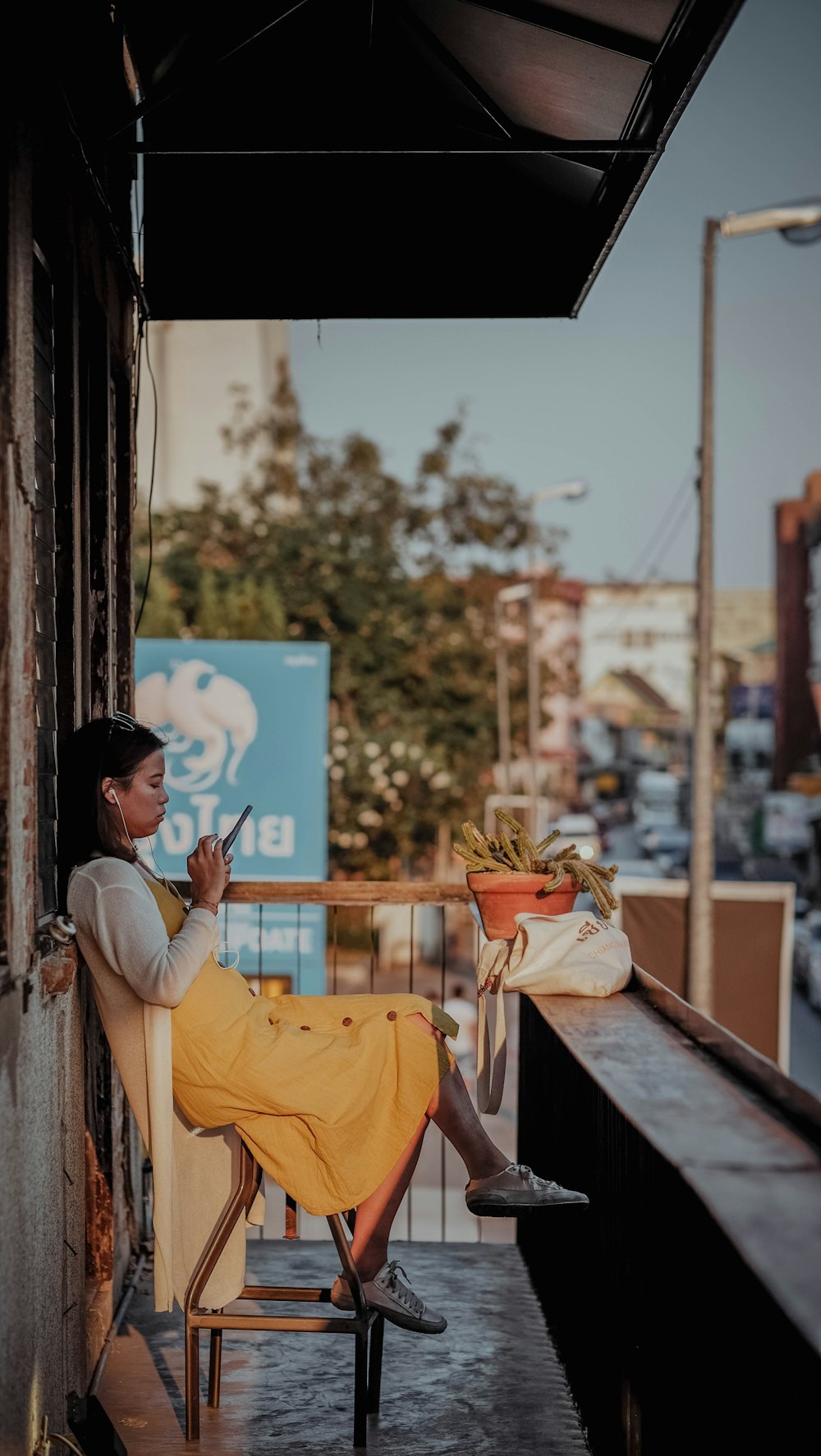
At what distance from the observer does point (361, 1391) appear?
10.8ft

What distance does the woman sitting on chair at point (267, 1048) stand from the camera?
3170 mm

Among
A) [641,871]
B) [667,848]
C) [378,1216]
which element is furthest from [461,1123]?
[667,848]

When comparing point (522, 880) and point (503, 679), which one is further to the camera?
point (503, 679)

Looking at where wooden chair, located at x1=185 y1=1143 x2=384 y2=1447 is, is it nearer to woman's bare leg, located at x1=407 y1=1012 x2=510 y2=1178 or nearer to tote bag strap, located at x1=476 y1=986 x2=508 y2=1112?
woman's bare leg, located at x1=407 y1=1012 x2=510 y2=1178

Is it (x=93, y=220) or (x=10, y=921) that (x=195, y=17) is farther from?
(x=10, y=921)

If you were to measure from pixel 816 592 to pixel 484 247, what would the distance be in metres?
46.2

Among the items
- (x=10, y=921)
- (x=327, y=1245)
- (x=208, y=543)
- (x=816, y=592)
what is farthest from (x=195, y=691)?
(x=816, y=592)

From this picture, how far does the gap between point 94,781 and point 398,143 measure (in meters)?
2.03

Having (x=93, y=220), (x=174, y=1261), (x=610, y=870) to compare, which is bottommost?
(x=174, y=1261)

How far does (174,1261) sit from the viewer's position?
3414 mm

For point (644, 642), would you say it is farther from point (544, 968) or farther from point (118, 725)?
point (118, 725)

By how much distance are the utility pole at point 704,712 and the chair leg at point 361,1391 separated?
864cm

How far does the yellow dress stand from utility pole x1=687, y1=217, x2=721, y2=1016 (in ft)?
28.5

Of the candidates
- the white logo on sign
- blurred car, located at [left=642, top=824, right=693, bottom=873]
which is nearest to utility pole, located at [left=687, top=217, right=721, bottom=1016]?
the white logo on sign
